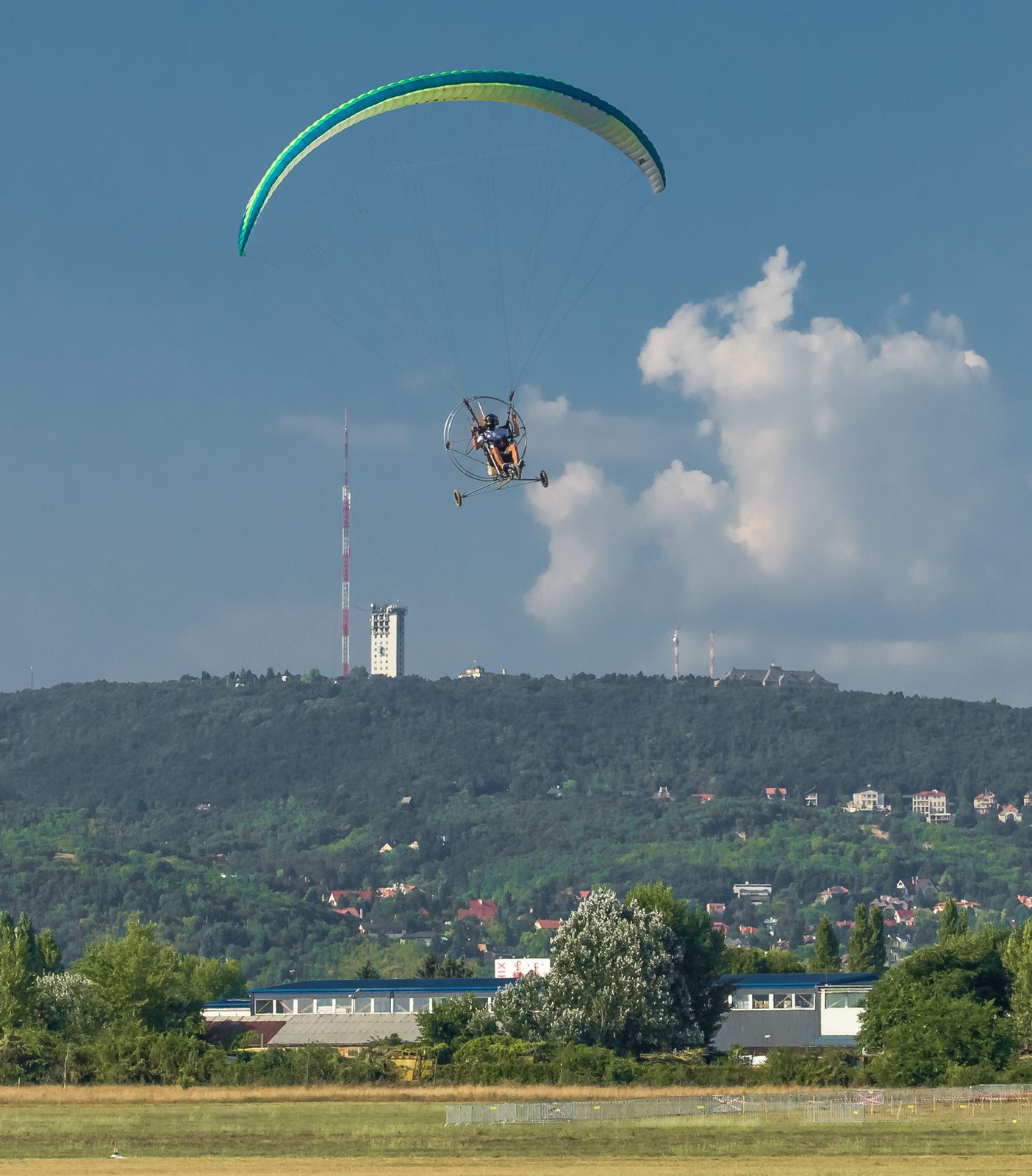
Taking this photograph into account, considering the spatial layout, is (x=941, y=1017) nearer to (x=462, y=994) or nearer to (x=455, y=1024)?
(x=455, y=1024)

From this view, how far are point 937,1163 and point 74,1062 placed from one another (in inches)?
1543

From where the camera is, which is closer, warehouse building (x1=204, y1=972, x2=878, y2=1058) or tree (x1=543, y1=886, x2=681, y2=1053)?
tree (x1=543, y1=886, x2=681, y2=1053)

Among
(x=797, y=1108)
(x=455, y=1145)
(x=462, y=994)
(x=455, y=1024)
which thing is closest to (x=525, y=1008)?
(x=455, y=1024)

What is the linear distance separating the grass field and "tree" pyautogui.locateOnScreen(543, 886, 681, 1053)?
55.2 ft

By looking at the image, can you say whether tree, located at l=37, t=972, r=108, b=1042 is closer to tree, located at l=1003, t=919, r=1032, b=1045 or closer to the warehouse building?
the warehouse building

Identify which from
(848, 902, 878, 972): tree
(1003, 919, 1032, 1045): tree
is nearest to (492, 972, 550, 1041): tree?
(1003, 919, 1032, 1045): tree

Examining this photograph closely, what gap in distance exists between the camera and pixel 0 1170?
3991 centimetres

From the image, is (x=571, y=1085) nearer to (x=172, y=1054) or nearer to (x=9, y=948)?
(x=172, y=1054)

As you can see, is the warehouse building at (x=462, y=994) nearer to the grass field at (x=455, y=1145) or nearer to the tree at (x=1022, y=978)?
the tree at (x=1022, y=978)

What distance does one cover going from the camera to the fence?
49.7 metres

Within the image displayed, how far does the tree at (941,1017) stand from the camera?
59.9m

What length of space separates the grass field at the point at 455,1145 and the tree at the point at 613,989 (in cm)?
1684

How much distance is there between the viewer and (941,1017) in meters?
61.2

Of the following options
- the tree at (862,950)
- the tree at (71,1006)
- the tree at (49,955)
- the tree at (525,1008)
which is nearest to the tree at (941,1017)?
the tree at (525,1008)
